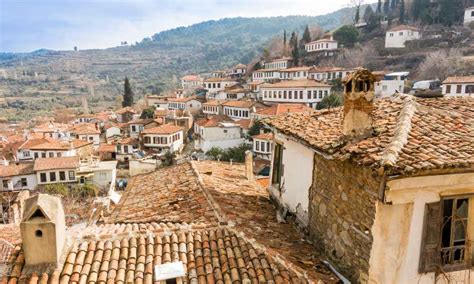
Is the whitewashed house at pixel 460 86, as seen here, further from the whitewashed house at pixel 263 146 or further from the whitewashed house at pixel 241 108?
the whitewashed house at pixel 241 108

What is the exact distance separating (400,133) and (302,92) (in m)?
55.3

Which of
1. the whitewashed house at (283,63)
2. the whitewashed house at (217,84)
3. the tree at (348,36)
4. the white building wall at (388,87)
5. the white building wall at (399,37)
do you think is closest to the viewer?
the white building wall at (388,87)

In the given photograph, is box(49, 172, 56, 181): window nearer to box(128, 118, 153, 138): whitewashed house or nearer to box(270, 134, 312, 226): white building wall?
box(128, 118, 153, 138): whitewashed house

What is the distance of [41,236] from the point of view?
5594 millimetres

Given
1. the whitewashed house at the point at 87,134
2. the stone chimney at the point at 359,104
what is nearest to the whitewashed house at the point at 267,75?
the whitewashed house at the point at 87,134

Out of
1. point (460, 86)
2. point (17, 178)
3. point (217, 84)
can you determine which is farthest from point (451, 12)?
point (17, 178)

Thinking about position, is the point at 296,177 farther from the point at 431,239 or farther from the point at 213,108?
the point at 213,108

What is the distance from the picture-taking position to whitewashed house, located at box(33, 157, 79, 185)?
148 ft

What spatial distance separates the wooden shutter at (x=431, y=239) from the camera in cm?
581

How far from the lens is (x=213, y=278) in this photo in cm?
584

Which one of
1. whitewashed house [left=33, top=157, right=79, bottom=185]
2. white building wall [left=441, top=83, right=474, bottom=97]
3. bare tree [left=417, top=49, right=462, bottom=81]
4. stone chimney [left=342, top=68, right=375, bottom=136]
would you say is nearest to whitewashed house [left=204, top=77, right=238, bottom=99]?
bare tree [left=417, top=49, right=462, bottom=81]

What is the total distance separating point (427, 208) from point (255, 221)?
12.9 ft

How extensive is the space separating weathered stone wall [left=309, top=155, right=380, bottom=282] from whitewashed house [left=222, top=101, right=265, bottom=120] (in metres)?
52.5

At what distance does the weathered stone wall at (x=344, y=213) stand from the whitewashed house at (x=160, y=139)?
52374 millimetres
